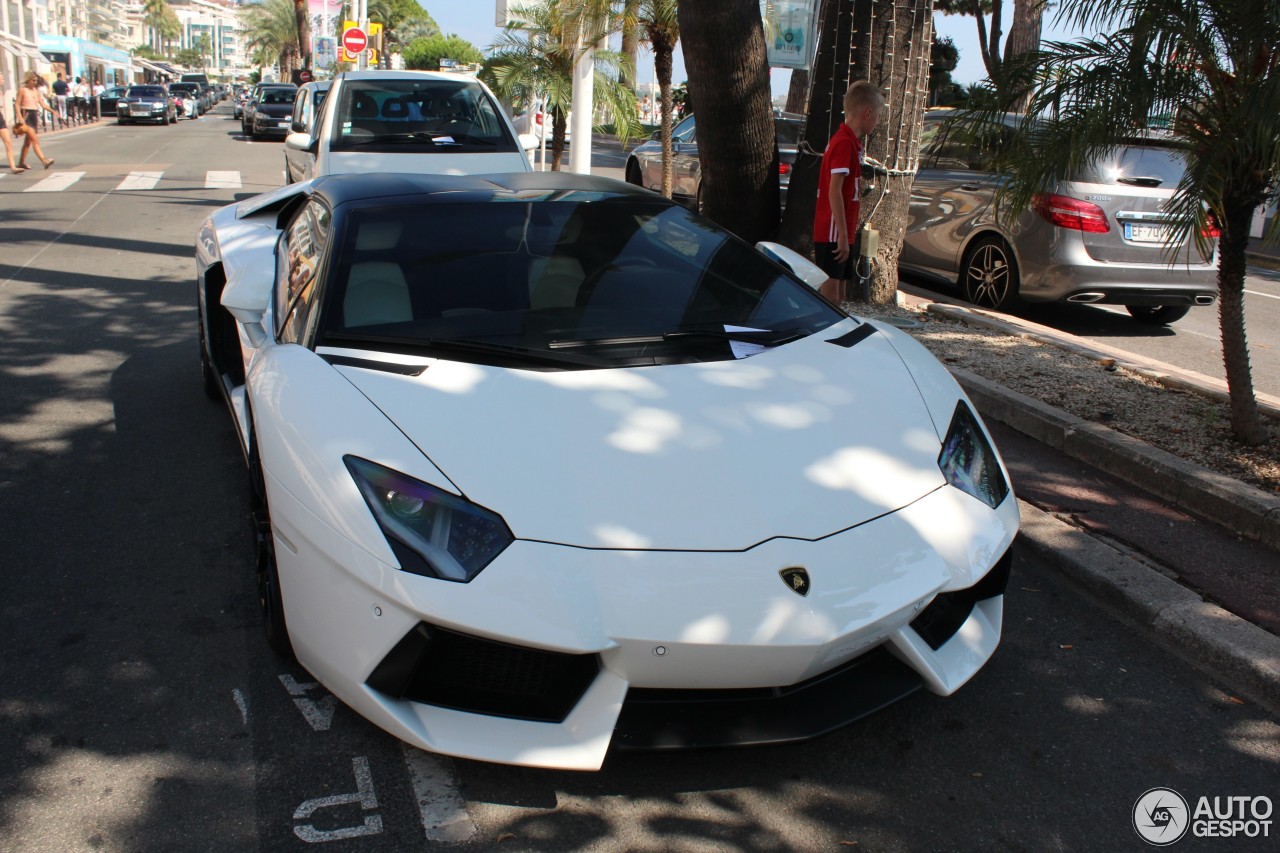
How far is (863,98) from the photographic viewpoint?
6.32 m

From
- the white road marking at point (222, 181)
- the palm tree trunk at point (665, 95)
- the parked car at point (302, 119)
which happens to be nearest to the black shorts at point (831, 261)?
the parked car at point (302, 119)

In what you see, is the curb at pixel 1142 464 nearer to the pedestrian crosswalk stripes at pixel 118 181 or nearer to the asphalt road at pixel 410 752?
the asphalt road at pixel 410 752

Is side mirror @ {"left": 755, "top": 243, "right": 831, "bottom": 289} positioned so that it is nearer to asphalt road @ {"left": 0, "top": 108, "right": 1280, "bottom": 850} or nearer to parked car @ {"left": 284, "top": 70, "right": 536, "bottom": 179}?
asphalt road @ {"left": 0, "top": 108, "right": 1280, "bottom": 850}

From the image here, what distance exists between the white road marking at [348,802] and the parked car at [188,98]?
4711 cm

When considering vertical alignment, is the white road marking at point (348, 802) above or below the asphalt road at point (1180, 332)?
below

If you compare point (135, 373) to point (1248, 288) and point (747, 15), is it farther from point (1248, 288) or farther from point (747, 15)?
point (1248, 288)

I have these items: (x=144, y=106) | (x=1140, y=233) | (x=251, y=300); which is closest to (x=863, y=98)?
(x=1140, y=233)

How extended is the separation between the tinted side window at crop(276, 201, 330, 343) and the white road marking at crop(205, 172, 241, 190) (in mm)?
13289

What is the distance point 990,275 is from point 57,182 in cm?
1433

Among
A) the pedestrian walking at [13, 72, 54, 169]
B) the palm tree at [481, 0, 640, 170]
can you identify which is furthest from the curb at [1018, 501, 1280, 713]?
the pedestrian walking at [13, 72, 54, 169]

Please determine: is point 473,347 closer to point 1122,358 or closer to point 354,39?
point 1122,358

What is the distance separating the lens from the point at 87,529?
4.12 meters

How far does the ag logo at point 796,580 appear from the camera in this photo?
101 inches

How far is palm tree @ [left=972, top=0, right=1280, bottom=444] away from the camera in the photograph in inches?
182
